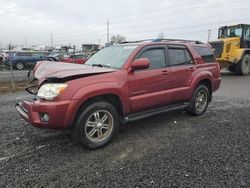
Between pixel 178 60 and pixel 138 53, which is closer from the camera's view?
pixel 138 53

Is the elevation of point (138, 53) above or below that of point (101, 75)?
above

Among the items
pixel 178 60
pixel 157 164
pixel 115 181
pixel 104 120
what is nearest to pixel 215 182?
pixel 157 164

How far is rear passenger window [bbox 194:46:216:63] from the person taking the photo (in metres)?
6.03

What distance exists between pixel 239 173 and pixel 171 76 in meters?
2.34

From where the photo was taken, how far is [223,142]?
171 inches

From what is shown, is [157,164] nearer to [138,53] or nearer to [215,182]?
[215,182]

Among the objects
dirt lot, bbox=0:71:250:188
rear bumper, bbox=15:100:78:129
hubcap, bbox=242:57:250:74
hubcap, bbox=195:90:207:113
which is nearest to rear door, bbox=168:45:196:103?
hubcap, bbox=195:90:207:113

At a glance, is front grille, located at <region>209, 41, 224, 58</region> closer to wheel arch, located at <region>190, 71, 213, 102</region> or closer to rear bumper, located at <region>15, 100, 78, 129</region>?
wheel arch, located at <region>190, 71, 213, 102</region>

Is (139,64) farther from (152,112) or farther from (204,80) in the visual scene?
(204,80)

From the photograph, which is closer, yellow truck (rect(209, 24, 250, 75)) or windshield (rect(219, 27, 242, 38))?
yellow truck (rect(209, 24, 250, 75))

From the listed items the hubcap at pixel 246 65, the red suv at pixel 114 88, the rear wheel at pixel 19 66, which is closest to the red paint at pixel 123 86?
the red suv at pixel 114 88

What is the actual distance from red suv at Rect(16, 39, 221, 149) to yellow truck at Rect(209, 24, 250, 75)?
10131 mm

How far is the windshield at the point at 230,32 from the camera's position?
50.9ft

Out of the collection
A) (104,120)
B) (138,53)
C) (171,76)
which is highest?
(138,53)
